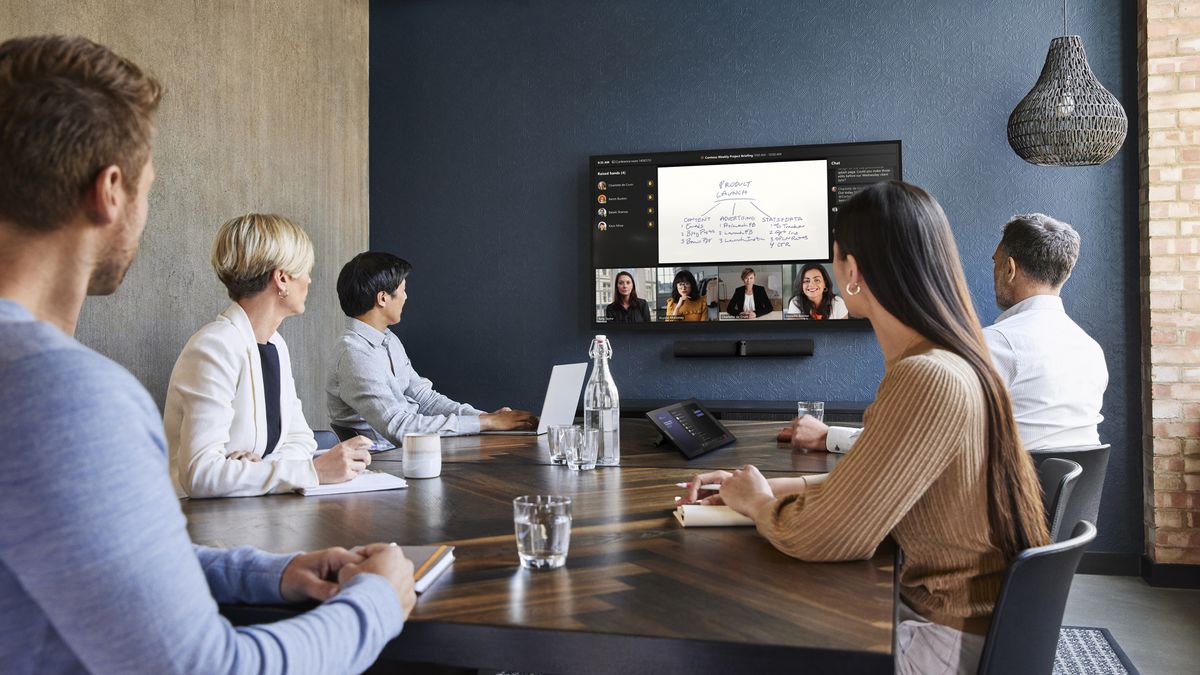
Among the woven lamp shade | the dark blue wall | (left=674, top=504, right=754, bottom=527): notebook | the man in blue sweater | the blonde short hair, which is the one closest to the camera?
the man in blue sweater

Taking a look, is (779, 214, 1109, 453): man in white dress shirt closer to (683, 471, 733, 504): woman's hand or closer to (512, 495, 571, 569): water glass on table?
(683, 471, 733, 504): woman's hand

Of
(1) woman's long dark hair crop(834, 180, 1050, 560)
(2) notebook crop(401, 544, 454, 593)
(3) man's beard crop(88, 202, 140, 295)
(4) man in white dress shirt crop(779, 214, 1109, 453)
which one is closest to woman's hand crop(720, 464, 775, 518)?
(1) woman's long dark hair crop(834, 180, 1050, 560)

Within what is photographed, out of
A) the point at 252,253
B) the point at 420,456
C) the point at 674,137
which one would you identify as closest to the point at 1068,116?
the point at 674,137

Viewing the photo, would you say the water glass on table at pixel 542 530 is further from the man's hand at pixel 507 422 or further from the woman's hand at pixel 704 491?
the man's hand at pixel 507 422

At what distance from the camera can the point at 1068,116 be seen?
3.58m

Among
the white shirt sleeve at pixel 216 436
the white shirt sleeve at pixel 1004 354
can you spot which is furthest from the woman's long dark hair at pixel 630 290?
the white shirt sleeve at pixel 216 436

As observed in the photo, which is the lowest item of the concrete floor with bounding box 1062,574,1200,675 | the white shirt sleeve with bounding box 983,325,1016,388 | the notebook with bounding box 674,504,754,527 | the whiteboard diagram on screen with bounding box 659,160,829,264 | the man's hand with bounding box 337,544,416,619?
the concrete floor with bounding box 1062,574,1200,675

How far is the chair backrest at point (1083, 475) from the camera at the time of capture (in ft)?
6.24

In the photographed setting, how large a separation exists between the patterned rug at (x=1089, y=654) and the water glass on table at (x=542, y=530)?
220cm

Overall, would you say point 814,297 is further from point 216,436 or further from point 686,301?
point 216,436

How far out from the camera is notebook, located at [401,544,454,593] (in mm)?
1122

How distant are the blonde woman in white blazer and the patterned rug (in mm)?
2369

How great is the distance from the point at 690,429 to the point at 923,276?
3.52ft

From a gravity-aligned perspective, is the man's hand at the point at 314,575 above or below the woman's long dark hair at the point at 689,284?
below
